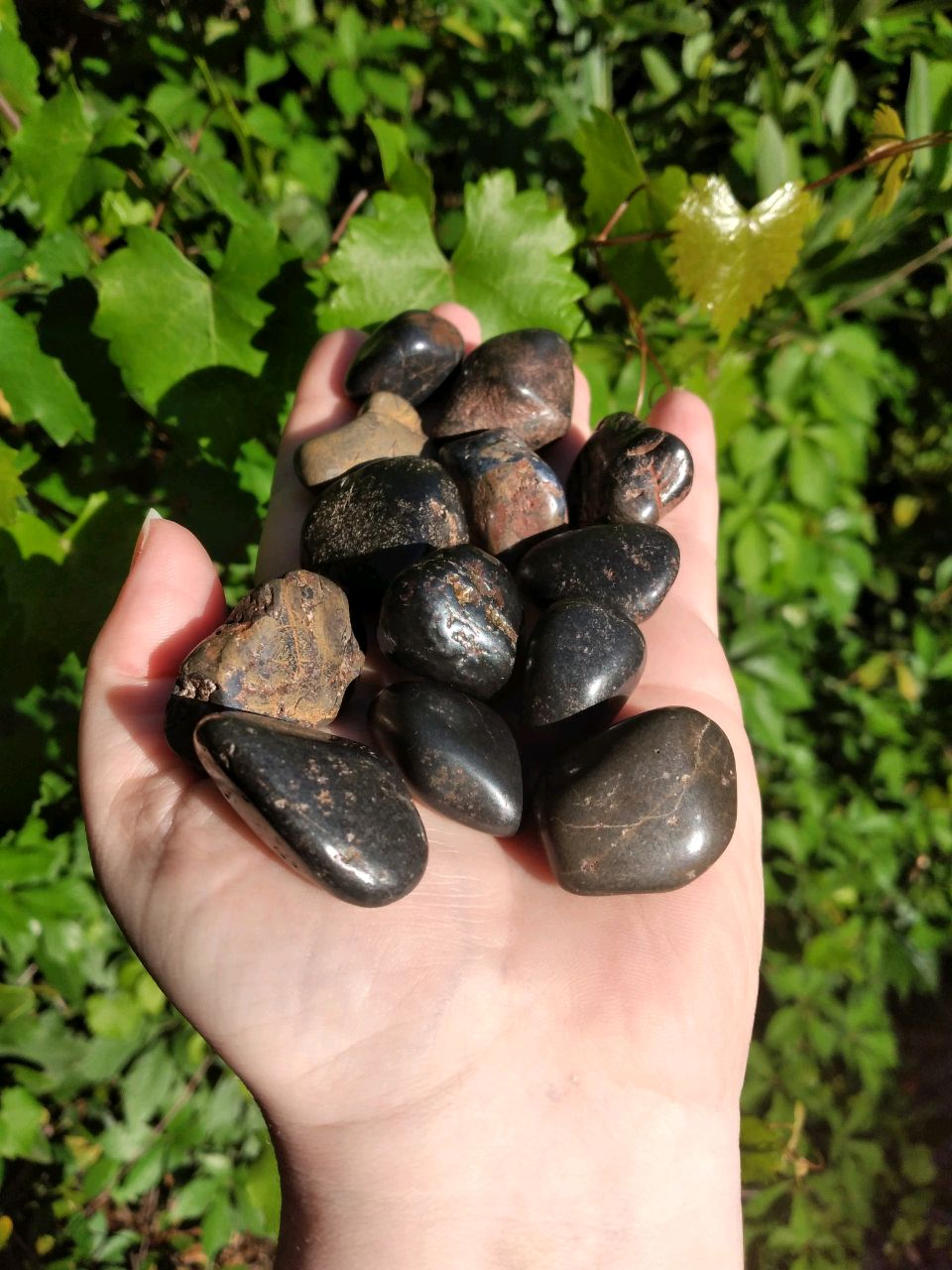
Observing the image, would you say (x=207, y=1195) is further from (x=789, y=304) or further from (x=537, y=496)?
(x=789, y=304)

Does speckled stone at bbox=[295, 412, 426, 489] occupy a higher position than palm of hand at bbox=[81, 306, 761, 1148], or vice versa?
speckled stone at bbox=[295, 412, 426, 489]

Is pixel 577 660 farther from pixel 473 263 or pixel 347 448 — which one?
pixel 473 263

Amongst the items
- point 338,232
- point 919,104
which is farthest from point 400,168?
point 919,104

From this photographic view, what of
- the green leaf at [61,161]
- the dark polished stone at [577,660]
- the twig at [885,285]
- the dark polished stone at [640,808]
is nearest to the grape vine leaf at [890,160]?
the twig at [885,285]

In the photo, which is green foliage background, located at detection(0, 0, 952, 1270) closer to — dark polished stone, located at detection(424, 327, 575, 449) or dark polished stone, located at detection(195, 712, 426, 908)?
dark polished stone, located at detection(424, 327, 575, 449)

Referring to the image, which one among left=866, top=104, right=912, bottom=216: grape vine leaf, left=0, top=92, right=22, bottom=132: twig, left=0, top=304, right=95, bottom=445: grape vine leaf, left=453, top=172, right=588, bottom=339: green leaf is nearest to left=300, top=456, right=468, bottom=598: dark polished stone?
left=0, top=304, right=95, bottom=445: grape vine leaf

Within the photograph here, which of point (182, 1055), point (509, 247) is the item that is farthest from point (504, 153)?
point (182, 1055)

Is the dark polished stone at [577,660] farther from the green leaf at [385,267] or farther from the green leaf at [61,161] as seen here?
the green leaf at [61,161]
